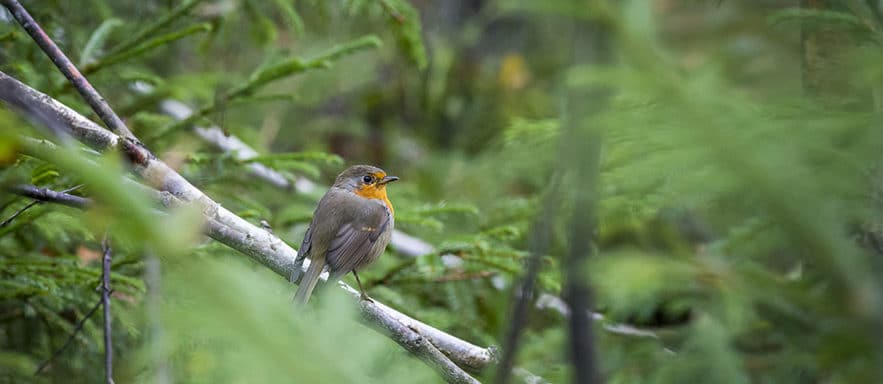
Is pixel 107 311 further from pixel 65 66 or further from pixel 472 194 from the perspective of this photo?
pixel 472 194

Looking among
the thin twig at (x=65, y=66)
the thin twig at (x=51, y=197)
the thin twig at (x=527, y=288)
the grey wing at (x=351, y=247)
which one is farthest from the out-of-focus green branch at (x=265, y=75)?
the thin twig at (x=527, y=288)

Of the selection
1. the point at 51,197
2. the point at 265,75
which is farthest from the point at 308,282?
the point at 51,197

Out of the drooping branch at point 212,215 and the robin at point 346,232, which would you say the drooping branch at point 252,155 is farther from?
the drooping branch at point 212,215

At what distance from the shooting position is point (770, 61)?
743 centimetres

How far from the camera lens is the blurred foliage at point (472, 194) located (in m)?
1.11

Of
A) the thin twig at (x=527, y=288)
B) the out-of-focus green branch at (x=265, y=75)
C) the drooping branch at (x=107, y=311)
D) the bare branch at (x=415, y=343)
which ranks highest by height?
the thin twig at (x=527, y=288)

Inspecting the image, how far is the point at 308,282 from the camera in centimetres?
356

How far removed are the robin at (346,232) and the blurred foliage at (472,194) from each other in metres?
0.24

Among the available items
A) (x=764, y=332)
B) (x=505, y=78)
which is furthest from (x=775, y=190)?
(x=505, y=78)

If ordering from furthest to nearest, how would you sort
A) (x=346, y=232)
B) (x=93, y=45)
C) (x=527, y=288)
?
(x=346, y=232)
(x=93, y=45)
(x=527, y=288)

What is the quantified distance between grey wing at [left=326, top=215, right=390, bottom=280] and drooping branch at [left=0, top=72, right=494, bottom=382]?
3.52ft

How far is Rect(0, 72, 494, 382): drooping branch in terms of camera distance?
104 inches

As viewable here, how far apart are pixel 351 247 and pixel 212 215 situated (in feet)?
4.66

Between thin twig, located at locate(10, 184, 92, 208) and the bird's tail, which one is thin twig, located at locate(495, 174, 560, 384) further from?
the bird's tail
